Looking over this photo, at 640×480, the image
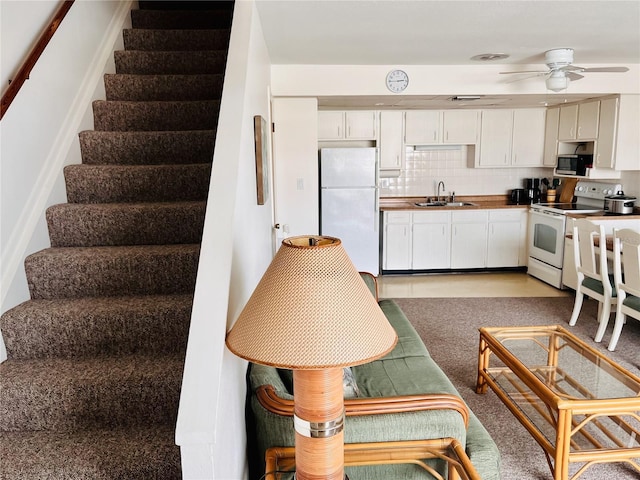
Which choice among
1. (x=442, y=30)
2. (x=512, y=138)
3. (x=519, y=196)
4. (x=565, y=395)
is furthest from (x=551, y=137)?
(x=565, y=395)

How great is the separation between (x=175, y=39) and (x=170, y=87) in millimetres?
622

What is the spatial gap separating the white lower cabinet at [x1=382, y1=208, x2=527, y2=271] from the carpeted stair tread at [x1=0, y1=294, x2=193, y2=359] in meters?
4.50

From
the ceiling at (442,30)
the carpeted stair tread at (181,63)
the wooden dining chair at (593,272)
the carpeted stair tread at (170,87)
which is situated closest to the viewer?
the ceiling at (442,30)

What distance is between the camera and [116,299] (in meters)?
2.05

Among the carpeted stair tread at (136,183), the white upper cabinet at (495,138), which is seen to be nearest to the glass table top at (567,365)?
the carpeted stair tread at (136,183)

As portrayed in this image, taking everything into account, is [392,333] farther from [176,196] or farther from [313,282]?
[176,196]

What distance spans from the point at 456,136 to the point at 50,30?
5.15 meters

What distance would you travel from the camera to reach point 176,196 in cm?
252

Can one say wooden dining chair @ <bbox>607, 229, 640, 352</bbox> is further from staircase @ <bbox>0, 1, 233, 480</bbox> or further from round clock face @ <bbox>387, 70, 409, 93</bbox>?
staircase @ <bbox>0, 1, 233, 480</bbox>

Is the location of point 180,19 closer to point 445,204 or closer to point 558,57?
point 558,57

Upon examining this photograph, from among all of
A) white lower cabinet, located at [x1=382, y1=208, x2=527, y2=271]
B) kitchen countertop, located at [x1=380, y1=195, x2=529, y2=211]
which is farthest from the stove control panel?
kitchen countertop, located at [x1=380, y1=195, x2=529, y2=211]

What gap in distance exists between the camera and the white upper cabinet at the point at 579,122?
5.16 metres

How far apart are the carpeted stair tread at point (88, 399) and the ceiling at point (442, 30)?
6.33ft

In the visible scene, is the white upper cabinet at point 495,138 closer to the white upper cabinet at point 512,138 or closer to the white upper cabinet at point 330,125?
the white upper cabinet at point 512,138
